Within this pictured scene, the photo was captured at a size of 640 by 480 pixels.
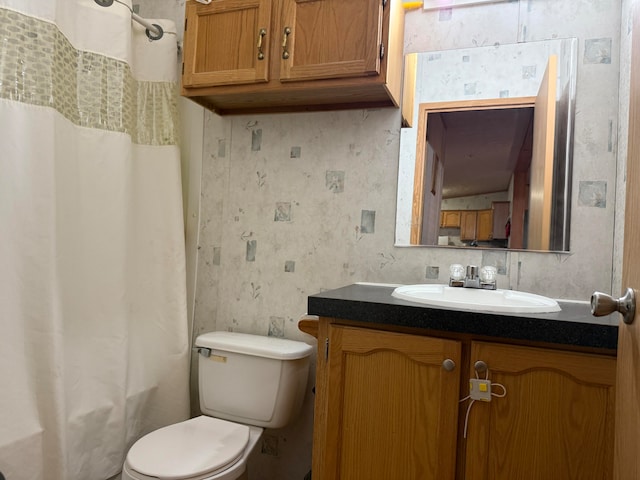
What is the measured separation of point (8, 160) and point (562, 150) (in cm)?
182

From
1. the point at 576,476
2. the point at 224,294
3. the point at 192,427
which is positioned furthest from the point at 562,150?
the point at 192,427

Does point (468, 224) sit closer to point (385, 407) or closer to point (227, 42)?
point (385, 407)

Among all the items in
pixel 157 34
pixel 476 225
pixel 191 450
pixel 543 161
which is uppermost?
pixel 157 34

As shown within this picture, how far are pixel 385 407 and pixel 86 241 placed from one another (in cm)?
122

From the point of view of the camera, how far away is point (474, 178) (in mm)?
1651

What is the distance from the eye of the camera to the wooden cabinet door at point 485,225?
1.63 m

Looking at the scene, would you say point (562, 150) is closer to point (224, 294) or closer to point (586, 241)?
point (586, 241)

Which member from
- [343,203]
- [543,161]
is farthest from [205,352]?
[543,161]

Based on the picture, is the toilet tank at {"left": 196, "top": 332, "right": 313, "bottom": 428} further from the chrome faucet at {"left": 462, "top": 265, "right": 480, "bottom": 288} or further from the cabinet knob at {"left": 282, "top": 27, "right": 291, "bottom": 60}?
the cabinet knob at {"left": 282, "top": 27, "right": 291, "bottom": 60}

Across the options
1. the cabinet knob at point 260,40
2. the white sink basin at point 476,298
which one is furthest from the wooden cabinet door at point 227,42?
the white sink basin at point 476,298

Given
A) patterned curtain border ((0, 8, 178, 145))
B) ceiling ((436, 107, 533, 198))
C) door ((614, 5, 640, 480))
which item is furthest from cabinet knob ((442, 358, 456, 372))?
patterned curtain border ((0, 8, 178, 145))

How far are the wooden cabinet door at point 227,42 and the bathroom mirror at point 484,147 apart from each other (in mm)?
577

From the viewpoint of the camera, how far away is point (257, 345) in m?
1.71

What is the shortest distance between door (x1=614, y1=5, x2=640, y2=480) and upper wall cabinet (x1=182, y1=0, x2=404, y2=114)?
82cm
